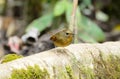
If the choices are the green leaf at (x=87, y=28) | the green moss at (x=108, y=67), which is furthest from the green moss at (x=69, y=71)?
the green leaf at (x=87, y=28)

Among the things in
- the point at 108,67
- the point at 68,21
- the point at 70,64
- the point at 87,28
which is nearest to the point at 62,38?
the point at 70,64

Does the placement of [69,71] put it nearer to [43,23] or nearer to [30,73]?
[30,73]

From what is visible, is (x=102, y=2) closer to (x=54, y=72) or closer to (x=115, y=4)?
(x=115, y=4)

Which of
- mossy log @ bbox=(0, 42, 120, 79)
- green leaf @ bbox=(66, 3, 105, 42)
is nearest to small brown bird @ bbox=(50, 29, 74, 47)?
mossy log @ bbox=(0, 42, 120, 79)

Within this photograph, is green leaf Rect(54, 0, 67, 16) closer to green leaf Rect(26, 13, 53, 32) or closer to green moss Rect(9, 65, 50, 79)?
green leaf Rect(26, 13, 53, 32)

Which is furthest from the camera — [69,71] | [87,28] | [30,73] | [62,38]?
[87,28]

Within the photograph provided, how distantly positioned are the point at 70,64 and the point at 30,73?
1.61 ft

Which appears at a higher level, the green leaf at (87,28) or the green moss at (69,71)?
the green moss at (69,71)

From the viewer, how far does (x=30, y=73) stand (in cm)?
347

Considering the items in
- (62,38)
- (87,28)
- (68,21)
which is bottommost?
(87,28)

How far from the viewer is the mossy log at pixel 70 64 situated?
11.3ft

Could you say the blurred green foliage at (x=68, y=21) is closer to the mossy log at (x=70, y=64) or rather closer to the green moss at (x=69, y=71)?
the mossy log at (x=70, y=64)

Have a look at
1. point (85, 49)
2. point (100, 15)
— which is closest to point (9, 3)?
point (100, 15)

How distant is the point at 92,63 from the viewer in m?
4.10
